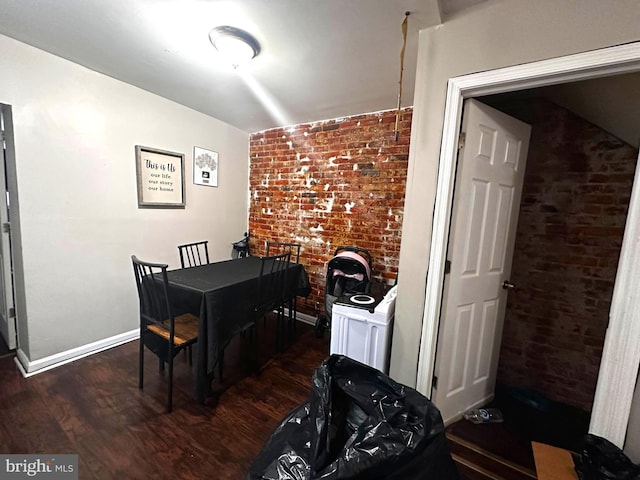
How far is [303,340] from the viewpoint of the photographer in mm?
2857

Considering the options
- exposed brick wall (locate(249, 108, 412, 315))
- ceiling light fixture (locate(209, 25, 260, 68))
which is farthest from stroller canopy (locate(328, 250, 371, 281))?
ceiling light fixture (locate(209, 25, 260, 68))

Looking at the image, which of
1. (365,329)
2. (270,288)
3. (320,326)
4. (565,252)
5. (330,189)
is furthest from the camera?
(330,189)

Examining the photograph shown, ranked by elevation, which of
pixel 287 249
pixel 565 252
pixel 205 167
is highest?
pixel 205 167

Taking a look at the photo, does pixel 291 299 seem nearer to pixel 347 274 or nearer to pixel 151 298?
pixel 347 274

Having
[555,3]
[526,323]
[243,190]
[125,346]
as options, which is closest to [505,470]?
[526,323]

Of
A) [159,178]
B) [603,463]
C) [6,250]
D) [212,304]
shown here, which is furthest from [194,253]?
[603,463]

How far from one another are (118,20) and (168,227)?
5.95 ft

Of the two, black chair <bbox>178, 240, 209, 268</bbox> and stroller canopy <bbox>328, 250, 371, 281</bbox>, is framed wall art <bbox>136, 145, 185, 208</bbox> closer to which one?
black chair <bbox>178, 240, 209, 268</bbox>

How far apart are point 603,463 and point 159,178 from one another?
3578 millimetres

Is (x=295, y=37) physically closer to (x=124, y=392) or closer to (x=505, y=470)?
(x=124, y=392)

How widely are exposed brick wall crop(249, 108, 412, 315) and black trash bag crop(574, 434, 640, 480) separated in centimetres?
179

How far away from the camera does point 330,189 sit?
121 inches

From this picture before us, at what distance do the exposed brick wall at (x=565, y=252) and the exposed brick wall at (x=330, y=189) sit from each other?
1.07 m

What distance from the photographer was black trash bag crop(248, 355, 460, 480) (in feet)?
2.73
